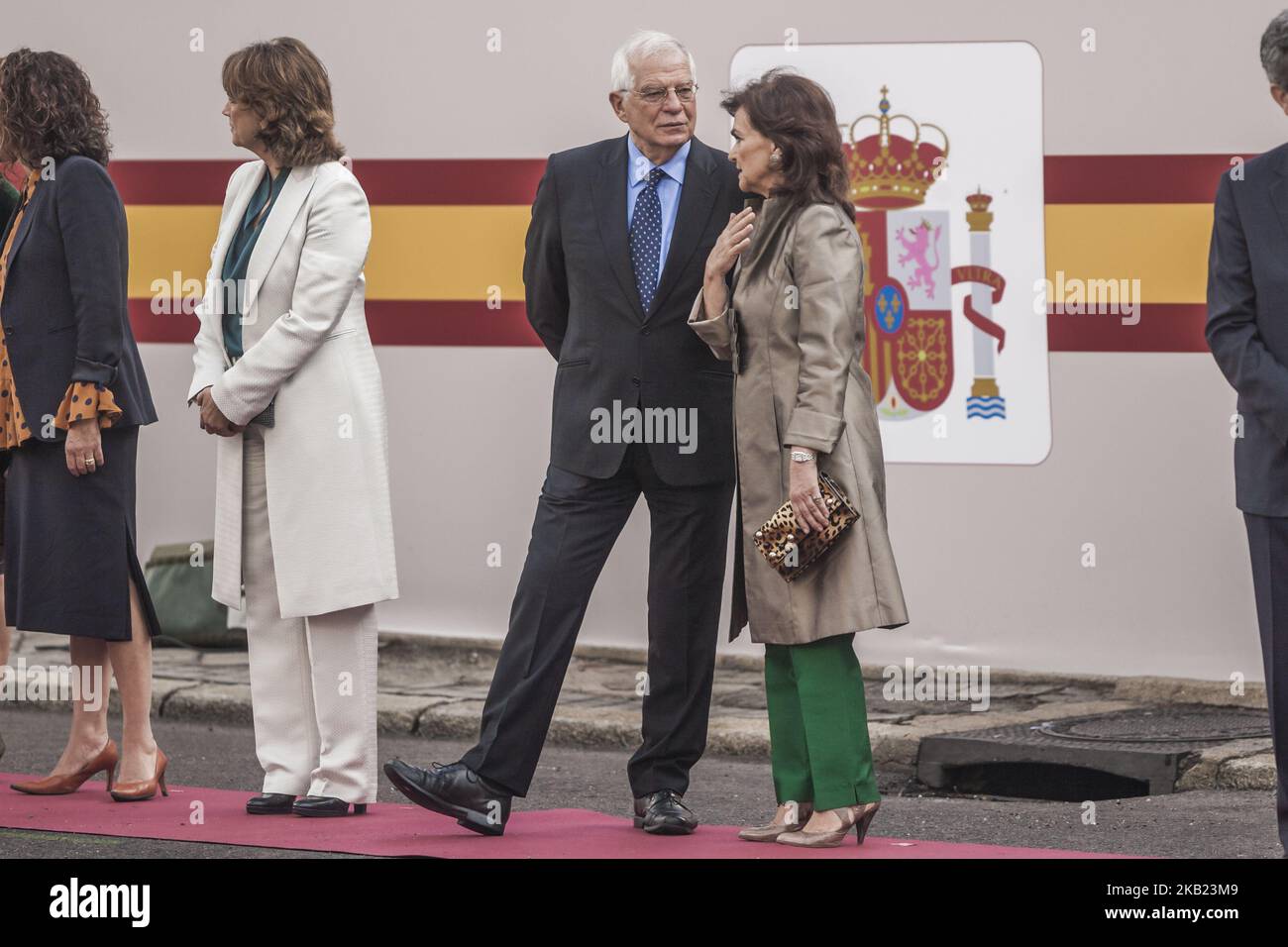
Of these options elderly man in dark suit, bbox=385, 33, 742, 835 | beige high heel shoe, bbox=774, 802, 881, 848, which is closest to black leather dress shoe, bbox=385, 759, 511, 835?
elderly man in dark suit, bbox=385, 33, 742, 835

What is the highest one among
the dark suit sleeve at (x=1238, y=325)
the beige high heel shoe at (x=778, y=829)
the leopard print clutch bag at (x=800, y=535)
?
the dark suit sleeve at (x=1238, y=325)

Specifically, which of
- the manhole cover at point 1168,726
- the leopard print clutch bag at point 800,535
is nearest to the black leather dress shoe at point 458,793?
the leopard print clutch bag at point 800,535

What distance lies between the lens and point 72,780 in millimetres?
5863

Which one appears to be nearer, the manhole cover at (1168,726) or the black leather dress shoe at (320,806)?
the black leather dress shoe at (320,806)

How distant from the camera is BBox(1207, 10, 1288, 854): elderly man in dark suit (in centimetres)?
467

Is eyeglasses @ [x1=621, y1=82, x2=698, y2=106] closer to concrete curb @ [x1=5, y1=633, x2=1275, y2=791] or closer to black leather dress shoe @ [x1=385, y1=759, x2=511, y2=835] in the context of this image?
black leather dress shoe @ [x1=385, y1=759, x2=511, y2=835]

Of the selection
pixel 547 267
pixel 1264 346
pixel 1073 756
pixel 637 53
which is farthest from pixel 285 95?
pixel 1073 756

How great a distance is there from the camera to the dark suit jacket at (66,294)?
566 cm

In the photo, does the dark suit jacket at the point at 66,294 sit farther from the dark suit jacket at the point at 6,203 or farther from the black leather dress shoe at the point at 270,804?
the black leather dress shoe at the point at 270,804

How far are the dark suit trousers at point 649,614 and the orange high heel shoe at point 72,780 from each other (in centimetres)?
138

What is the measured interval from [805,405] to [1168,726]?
287 centimetres

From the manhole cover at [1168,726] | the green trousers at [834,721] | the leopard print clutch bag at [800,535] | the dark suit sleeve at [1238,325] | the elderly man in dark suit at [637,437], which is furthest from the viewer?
the manhole cover at [1168,726]

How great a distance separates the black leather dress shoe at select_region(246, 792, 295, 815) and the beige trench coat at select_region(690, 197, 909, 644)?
4.83ft
